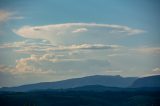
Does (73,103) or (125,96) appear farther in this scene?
(125,96)

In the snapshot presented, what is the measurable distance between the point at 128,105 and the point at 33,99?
31.8 m

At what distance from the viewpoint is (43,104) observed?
107 meters

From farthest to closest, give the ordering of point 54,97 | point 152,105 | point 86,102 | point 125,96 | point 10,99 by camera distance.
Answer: point 125,96 → point 54,97 → point 86,102 → point 10,99 → point 152,105

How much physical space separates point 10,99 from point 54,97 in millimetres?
21286

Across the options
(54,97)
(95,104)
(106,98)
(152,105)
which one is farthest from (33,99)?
(152,105)

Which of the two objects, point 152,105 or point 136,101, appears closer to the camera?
point 152,105

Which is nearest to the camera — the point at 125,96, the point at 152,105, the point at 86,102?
the point at 152,105

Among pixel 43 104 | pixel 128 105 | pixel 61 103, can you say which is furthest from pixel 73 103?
pixel 128 105

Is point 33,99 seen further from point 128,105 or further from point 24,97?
point 128,105

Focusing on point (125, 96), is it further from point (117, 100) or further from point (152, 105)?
point (152, 105)

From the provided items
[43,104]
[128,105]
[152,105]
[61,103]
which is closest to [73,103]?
[61,103]

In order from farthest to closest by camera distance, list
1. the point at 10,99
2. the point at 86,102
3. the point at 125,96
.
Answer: the point at 125,96 < the point at 86,102 < the point at 10,99

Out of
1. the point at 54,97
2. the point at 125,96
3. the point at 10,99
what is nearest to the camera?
the point at 10,99

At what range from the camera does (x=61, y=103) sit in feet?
365
